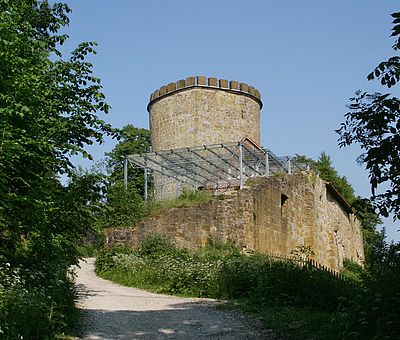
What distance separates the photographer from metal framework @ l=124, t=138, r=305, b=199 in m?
23.1

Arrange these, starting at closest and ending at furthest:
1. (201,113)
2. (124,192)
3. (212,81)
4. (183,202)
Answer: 1. (124,192)
2. (183,202)
3. (201,113)
4. (212,81)

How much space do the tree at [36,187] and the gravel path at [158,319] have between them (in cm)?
78

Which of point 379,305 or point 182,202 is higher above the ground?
point 182,202

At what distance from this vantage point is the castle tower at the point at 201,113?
29.3 m

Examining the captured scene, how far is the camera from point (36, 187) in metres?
8.57

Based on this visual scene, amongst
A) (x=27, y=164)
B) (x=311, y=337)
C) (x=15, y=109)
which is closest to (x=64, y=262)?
(x=27, y=164)

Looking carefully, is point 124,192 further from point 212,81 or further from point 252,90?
point 252,90

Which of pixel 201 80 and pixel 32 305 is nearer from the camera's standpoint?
pixel 32 305

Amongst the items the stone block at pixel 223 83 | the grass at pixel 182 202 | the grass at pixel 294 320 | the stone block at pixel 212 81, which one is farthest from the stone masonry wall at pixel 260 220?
the stone block at pixel 212 81

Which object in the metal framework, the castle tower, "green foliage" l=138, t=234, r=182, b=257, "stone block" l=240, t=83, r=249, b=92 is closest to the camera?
"green foliage" l=138, t=234, r=182, b=257

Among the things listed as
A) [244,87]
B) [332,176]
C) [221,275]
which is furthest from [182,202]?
[332,176]

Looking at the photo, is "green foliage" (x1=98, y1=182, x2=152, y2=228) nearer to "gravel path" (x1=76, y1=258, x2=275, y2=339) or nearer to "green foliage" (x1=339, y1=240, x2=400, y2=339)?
"gravel path" (x1=76, y1=258, x2=275, y2=339)

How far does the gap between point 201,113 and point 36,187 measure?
69.3ft

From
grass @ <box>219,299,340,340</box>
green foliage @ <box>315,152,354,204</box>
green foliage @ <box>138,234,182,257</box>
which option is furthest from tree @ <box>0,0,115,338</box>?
green foliage @ <box>315,152,354,204</box>
